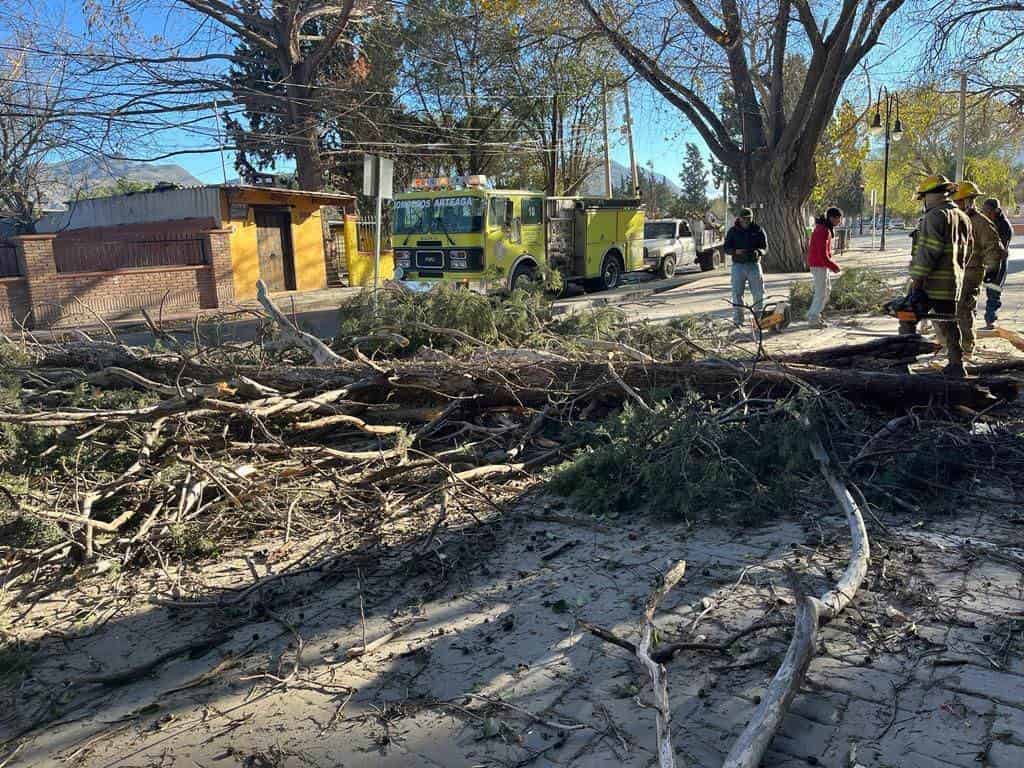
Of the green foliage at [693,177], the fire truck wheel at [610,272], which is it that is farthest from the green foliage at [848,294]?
the green foliage at [693,177]

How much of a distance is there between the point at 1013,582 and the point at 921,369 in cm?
367

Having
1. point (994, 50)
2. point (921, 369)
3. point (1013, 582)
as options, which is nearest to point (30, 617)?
point (1013, 582)

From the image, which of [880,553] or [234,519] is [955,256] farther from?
[234,519]

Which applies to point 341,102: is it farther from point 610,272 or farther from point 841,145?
point 841,145

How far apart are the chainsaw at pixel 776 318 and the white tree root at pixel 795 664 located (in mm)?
6816

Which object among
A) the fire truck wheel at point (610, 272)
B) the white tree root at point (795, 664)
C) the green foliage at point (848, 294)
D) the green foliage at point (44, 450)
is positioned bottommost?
the white tree root at point (795, 664)

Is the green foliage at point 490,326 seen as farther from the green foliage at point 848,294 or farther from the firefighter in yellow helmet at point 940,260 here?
the green foliage at point 848,294

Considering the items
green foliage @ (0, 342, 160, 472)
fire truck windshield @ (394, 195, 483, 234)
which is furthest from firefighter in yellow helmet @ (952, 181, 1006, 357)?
fire truck windshield @ (394, 195, 483, 234)

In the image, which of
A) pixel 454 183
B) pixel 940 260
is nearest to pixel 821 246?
pixel 940 260

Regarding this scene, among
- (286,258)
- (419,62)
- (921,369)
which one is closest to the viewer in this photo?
(921,369)

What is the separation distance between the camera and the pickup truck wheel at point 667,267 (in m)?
22.7

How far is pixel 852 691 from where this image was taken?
2648 millimetres

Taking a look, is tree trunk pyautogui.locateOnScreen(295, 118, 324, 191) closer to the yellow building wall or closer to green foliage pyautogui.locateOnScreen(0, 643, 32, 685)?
the yellow building wall

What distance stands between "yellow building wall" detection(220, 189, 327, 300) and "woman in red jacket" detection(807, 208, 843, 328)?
15.4 meters
